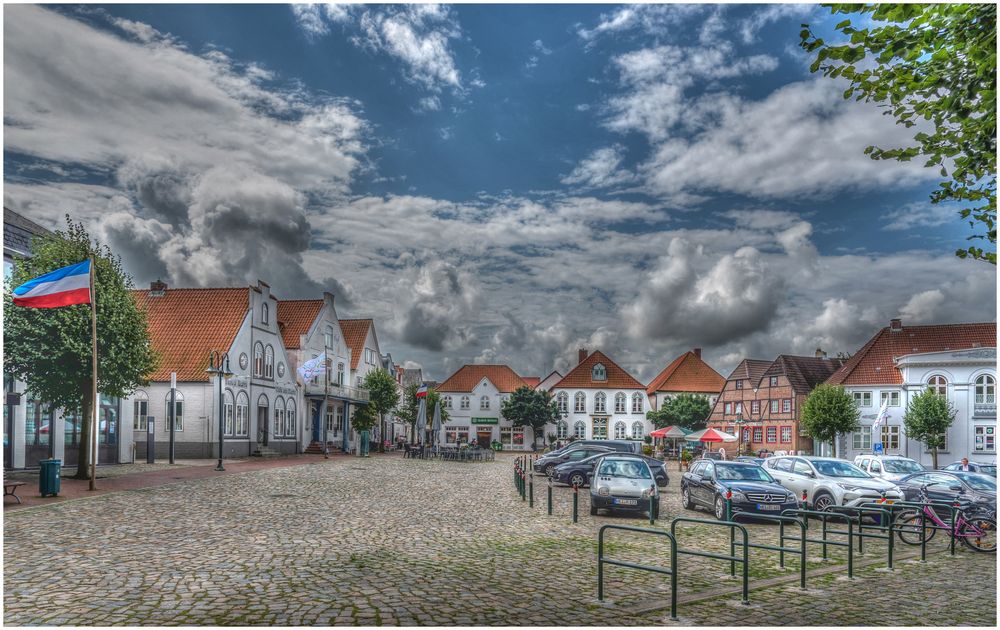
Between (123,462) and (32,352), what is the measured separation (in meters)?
12.4

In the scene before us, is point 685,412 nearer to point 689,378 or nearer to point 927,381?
point 689,378

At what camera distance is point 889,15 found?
9.65m

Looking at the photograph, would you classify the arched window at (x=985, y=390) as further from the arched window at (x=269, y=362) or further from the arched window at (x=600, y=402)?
the arched window at (x=269, y=362)

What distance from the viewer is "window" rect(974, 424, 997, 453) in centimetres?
5366

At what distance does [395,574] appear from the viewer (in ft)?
36.7

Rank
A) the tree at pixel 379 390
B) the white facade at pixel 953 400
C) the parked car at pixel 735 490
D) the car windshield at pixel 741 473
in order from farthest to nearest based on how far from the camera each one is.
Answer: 1. the tree at pixel 379 390
2. the white facade at pixel 953 400
3. the car windshield at pixel 741 473
4. the parked car at pixel 735 490

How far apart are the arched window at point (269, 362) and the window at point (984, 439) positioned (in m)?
46.8

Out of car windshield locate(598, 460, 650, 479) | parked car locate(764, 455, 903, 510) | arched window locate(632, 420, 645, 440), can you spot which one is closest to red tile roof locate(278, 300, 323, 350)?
car windshield locate(598, 460, 650, 479)

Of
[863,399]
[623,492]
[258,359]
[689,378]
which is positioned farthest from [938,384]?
[258,359]

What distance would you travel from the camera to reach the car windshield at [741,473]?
67.1 feet

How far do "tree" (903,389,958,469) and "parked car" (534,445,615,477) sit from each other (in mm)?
29956

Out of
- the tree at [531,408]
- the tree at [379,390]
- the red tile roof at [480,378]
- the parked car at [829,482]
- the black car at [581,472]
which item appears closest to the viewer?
the parked car at [829,482]

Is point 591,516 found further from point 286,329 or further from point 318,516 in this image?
point 286,329

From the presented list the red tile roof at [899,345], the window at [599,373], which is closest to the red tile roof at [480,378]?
the window at [599,373]
